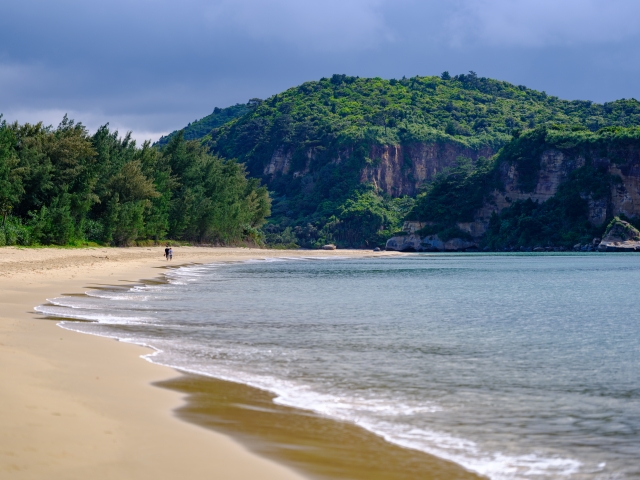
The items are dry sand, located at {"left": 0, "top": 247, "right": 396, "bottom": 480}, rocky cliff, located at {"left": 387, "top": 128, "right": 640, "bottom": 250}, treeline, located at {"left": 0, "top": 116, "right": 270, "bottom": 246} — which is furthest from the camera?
rocky cliff, located at {"left": 387, "top": 128, "right": 640, "bottom": 250}

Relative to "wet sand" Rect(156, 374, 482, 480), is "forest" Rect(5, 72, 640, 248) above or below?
above

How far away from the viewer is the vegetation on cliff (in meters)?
112

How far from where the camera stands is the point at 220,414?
6.32 meters

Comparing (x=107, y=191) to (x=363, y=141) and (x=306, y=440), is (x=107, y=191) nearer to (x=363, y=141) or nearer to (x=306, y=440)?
(x=306, y=440)

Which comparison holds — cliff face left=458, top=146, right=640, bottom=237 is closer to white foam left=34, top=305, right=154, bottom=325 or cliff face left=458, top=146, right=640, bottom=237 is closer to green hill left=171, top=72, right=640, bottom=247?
green hill left=171, top=72, right=640, bottom=247

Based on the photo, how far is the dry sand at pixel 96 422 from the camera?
4.54 metres

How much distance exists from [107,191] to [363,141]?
346 feet

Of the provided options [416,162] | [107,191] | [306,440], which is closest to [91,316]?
[306,440]

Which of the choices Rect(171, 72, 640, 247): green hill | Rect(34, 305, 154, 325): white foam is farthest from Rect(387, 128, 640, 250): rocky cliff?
Rect(34, 305, 154, 325): white foam

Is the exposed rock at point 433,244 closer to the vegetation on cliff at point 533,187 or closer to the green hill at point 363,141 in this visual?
the vegetation on cliff at point 533,187

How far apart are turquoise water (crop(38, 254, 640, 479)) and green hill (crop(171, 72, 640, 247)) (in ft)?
372

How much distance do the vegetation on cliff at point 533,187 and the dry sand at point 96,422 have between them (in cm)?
11267

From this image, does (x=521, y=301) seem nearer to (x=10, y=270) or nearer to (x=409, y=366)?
(x=409, y=366)

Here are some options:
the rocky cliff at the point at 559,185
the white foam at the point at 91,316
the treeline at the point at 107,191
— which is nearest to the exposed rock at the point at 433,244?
the rocky cliff at the point at 559,185
